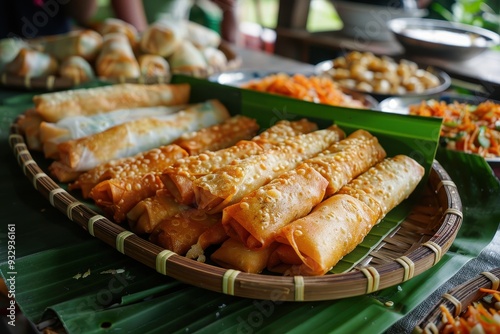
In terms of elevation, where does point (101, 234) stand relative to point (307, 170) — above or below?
below

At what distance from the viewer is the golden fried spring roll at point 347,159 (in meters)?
Result: 1.94

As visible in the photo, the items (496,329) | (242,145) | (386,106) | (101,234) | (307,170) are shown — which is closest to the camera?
(496,329)

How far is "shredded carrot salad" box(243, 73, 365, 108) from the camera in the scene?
3.02m

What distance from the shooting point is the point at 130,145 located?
93.4 inches

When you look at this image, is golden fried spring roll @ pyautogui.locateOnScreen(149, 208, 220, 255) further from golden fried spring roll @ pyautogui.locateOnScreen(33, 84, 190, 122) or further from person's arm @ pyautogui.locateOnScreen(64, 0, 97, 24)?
person's arm @ pyautogui.locateOnScreen(64, 0, 97, 24)

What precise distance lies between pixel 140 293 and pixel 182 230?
11.2 inches

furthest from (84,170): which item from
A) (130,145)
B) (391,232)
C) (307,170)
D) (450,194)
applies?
(450,194)

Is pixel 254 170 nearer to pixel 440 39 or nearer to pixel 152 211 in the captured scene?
pixel 152 211

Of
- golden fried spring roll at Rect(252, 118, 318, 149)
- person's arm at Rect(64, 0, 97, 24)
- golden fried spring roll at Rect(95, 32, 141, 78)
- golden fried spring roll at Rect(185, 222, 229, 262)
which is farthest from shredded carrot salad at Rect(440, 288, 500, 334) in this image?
person's arm at Rect(64, 0, 97, 24)

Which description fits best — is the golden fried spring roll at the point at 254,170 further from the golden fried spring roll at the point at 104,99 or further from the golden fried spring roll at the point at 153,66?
the golden fried spring roll at the point at 153,66

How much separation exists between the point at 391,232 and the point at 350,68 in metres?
2.39

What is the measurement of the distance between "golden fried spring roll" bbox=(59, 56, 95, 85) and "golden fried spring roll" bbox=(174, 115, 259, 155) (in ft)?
4.66

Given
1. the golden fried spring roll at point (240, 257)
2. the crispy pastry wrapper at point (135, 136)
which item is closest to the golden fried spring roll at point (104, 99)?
the crispy pastry wrapper at point (135, 136)

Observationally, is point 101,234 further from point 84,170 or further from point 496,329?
point 496,329
